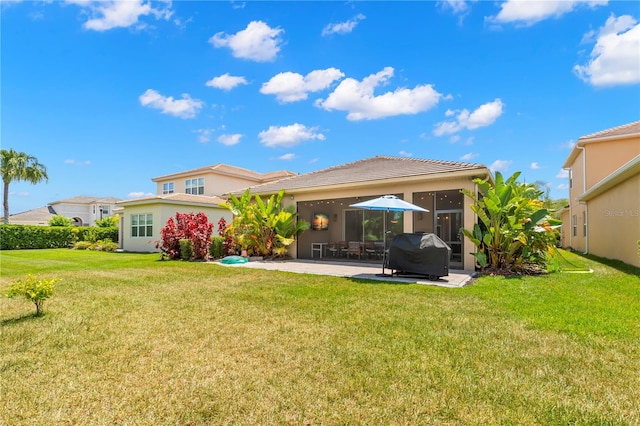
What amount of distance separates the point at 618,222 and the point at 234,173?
85.0 ft

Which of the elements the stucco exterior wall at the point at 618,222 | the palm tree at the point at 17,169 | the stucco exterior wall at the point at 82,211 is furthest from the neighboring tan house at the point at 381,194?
the stucco exterior wall at the point at 82,211

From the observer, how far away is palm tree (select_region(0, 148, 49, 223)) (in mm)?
33656

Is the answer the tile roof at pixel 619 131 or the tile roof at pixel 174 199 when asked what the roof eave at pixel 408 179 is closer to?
the tile roof at pixel 174 199

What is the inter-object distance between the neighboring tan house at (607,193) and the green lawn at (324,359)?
6.17 m

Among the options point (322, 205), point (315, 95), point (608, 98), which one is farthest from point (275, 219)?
point (608, 98)

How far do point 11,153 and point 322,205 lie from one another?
3648 centimetres

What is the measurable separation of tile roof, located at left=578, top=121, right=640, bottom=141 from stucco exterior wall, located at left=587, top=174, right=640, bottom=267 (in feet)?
12.9

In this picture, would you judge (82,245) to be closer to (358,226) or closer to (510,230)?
(358,226)

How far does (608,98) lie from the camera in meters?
17.0

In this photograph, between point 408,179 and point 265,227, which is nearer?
point 408,179

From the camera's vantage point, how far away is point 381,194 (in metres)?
13.9

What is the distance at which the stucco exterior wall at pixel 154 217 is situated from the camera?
2164cm

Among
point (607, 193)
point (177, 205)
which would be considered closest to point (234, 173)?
point (177, 205)

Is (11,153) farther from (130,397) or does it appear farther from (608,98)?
(608,98)
